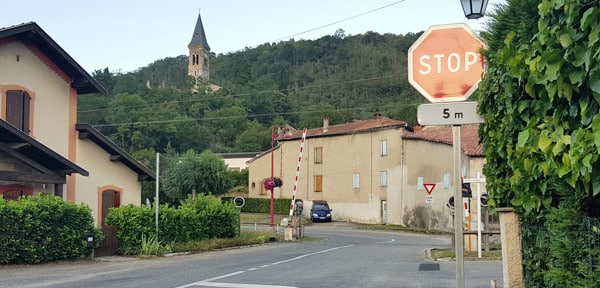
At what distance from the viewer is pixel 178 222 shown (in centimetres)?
2297

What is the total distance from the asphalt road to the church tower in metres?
140

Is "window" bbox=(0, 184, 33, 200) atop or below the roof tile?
below

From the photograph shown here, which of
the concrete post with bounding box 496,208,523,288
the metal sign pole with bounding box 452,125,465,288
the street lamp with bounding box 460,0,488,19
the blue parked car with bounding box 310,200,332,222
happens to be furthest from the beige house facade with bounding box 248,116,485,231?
the metal sign pole with bounding box 452,125,465,288

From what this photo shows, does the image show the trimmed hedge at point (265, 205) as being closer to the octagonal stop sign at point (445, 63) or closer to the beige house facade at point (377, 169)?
the beige house facade at point (377, 169)

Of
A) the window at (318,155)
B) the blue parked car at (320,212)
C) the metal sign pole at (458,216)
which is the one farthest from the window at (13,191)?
the window at (318,155)

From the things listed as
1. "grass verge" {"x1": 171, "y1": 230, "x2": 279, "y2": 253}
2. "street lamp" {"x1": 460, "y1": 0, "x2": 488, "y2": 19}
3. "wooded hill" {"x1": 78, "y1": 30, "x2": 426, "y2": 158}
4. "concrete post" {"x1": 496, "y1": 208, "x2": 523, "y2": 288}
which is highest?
"wooded hill" {"x1": 78, "y1": 30, "x2": 426, "y2": 158}

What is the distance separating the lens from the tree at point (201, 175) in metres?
52.1

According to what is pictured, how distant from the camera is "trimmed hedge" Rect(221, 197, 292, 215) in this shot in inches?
2238

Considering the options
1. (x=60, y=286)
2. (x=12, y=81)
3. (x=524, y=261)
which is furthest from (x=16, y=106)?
(x=524, y=261)

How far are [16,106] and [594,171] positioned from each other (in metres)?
22.5

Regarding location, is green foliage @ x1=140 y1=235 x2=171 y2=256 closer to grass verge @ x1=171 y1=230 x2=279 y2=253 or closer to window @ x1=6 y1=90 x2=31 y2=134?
grass verge @ x1=171 y1=230 x2=279 y2=253

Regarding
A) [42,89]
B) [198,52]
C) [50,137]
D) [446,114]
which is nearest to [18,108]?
[42,89]

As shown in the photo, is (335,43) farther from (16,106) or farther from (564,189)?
(564,189)

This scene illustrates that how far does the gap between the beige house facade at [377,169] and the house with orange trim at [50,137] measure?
1480 cm
